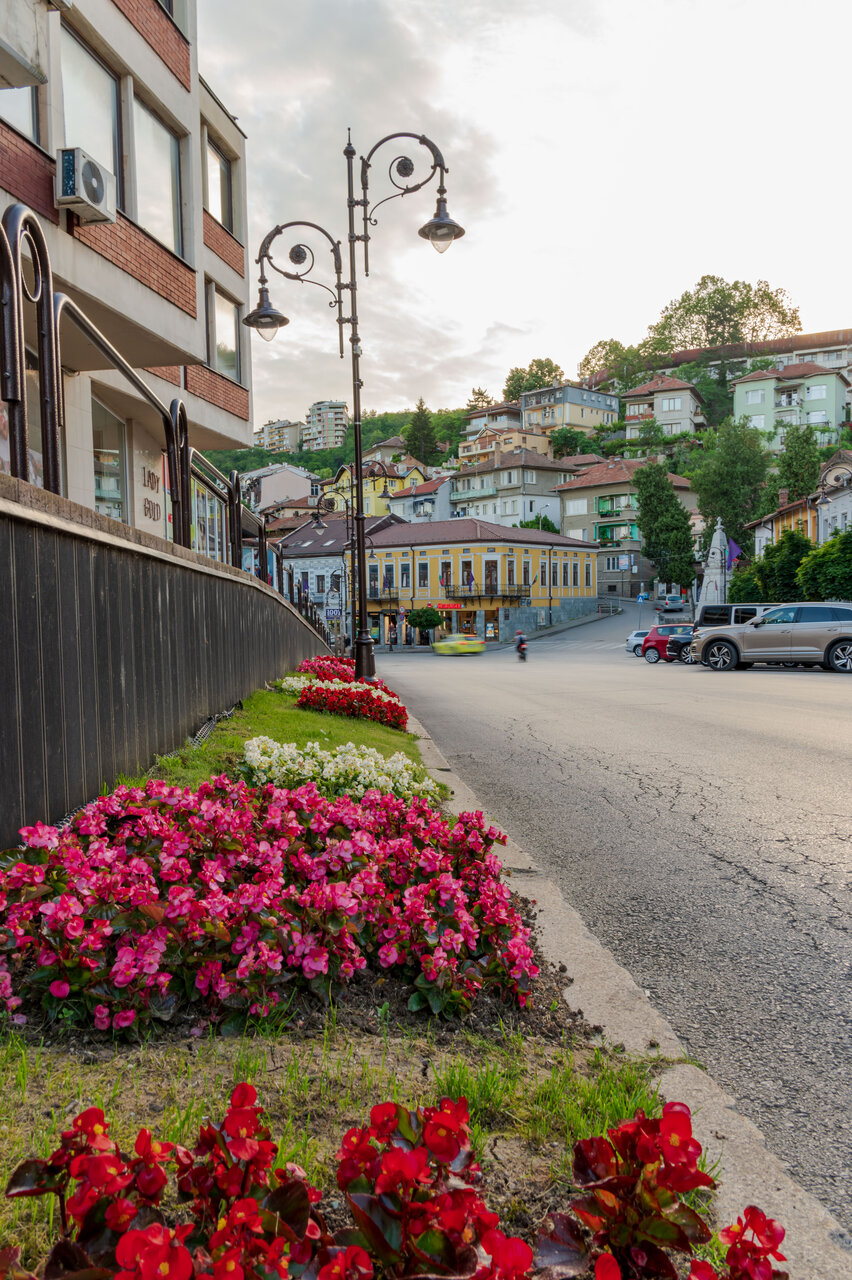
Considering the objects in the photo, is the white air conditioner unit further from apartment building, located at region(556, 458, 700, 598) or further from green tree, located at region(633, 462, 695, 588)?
apartment building, located at region(556, 458, 700, 598)

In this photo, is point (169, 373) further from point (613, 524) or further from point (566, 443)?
point (566, 443)

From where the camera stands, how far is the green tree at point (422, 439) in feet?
456

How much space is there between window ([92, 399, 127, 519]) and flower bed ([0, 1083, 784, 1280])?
1337 centimetres

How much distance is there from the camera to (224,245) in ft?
71.7

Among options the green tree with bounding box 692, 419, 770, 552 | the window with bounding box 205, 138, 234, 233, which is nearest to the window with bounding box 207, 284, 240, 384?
the window with bounding box 205, 138, 234, 233

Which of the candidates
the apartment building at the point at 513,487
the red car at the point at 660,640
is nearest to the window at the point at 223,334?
the red car at the point at 660,640

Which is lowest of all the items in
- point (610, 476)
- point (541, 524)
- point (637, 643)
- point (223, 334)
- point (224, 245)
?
point (637, 643)

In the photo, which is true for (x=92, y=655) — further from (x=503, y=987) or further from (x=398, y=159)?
(x=398, y=159)

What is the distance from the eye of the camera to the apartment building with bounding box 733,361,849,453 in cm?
10719

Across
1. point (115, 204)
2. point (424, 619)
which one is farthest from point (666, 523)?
point (115, 204)

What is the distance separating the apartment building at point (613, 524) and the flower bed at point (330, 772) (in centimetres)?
8766

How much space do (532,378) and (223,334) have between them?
133 m

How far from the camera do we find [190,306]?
45.7ft

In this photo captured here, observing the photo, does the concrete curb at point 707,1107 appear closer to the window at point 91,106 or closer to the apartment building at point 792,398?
the window at point 91,106
